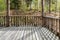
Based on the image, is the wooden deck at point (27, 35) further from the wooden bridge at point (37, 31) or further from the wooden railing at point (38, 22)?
the wooden railing at point (38, 22)

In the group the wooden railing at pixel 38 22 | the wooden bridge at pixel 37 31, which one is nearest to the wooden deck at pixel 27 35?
the wooden bridge at pixel 37 31

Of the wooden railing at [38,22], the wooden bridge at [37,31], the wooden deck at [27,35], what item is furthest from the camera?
the wooden railing at [38,22]

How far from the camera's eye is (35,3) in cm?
1519

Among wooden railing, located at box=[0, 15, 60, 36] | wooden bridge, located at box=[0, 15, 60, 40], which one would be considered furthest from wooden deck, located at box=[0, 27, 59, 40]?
wooden railing, located at box=[0, 15, 60, 36]

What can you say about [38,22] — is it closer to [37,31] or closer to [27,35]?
[37,31]

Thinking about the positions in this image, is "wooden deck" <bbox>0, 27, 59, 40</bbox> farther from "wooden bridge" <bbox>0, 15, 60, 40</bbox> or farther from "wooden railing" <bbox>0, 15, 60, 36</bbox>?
"wooden railing" <bbox>0, 15, 60, 36</bbox>

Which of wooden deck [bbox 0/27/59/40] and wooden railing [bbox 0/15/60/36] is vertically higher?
wooden railing [bbox 0/15/60/36]

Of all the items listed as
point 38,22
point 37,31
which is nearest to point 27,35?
point 37,31

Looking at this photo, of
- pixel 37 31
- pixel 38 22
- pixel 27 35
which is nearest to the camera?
pixel 27 35

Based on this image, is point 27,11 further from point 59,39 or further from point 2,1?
point 59,39

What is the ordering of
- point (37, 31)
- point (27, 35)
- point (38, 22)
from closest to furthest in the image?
1. point (27, 35)
2. point (37, 31)
3. point (38, 22)

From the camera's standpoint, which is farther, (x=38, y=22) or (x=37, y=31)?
(x=38, y=22)

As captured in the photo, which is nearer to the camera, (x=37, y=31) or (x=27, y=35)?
(x=27, y=35)

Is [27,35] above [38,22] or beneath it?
beneath
